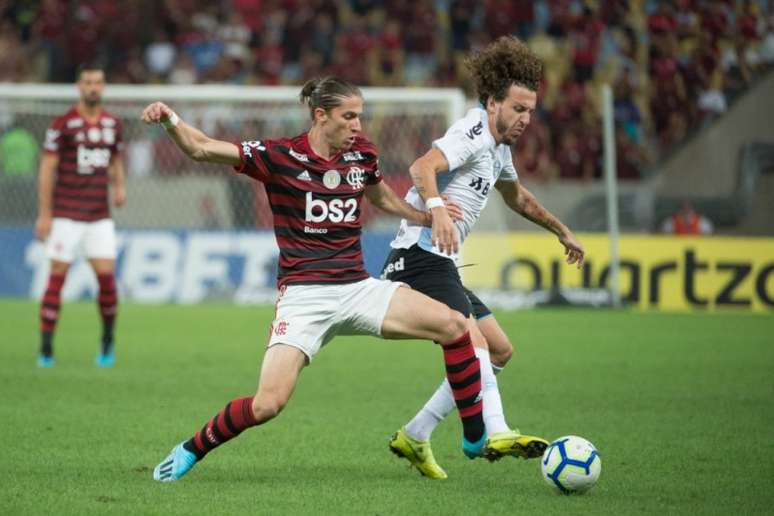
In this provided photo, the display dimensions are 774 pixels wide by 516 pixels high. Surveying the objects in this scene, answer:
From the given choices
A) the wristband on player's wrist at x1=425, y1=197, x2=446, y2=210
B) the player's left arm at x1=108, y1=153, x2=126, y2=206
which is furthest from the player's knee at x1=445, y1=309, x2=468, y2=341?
the player's left arm at x1=108, y1=153, x2=126, y2=206

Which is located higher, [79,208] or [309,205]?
[309,205]

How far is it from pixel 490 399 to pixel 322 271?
114cm

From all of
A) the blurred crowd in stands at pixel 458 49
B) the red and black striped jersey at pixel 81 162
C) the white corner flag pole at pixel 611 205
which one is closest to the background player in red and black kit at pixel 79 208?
the red and black striped jersey at pixel 81 162

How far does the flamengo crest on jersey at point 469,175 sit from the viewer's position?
6.68m

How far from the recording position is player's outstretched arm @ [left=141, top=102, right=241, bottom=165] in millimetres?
5805

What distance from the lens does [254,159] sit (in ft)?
20.4

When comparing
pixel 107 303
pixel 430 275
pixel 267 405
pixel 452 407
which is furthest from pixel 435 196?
pixel 107 303

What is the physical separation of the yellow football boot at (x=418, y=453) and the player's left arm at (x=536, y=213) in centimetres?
140

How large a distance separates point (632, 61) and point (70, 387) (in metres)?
14.7

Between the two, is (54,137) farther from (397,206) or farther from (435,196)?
(435,196)

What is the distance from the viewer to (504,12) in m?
23.3

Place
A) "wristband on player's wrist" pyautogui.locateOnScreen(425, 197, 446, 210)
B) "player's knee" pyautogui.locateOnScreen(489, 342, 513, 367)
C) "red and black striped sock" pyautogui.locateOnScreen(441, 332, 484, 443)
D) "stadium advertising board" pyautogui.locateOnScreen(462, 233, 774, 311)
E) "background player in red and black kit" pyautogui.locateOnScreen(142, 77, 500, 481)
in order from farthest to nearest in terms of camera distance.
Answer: "stadium advertising board" pyautogui.locateOnScreen(462, 233, 774, 311) < "player's knee" pyautogui.locateOnScreen(489, 342, 513, 367) < "red and black striped sock" pyautogui.locateOnScreen(441, 332, 484, 443) < "wristband on player's wrist" pyautogui.locateOnScreen(425, 197, 446, 210) < "background player in red and black kit" pyautogui.locateOnScreen(142, 77, 500, 481)

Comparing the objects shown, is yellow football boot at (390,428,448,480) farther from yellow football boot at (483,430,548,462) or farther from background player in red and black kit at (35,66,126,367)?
background player in red and black kit at (35,66,126,367)

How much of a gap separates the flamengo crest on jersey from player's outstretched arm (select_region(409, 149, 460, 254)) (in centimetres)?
14
